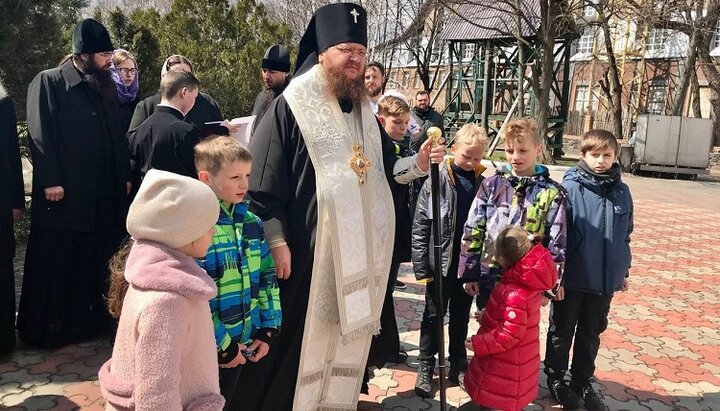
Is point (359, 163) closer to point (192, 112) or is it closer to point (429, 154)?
point (429, 154)

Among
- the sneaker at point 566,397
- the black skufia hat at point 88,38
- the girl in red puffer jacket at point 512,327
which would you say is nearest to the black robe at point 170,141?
the black skufia hat at point 88,38

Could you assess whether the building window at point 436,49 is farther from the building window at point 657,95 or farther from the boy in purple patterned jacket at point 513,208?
the boy in purple patterned jacket at point 513,208

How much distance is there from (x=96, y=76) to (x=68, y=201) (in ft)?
2.88

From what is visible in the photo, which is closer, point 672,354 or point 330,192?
point 330,192

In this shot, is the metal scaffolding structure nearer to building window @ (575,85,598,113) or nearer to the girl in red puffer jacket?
building window @ (575,85,598,113)

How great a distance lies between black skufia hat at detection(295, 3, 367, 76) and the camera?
2.95 metres

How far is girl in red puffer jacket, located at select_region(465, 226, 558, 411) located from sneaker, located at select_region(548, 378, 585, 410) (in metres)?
0.53

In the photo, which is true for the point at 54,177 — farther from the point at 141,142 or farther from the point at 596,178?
the point at 596,178

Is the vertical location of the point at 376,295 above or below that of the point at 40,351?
above

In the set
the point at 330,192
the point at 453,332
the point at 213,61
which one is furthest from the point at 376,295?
the point at 213,61

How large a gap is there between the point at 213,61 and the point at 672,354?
11507mm

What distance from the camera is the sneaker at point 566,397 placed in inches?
140

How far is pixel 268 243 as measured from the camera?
2721mm

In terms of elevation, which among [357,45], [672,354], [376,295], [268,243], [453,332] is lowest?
[672,354]
